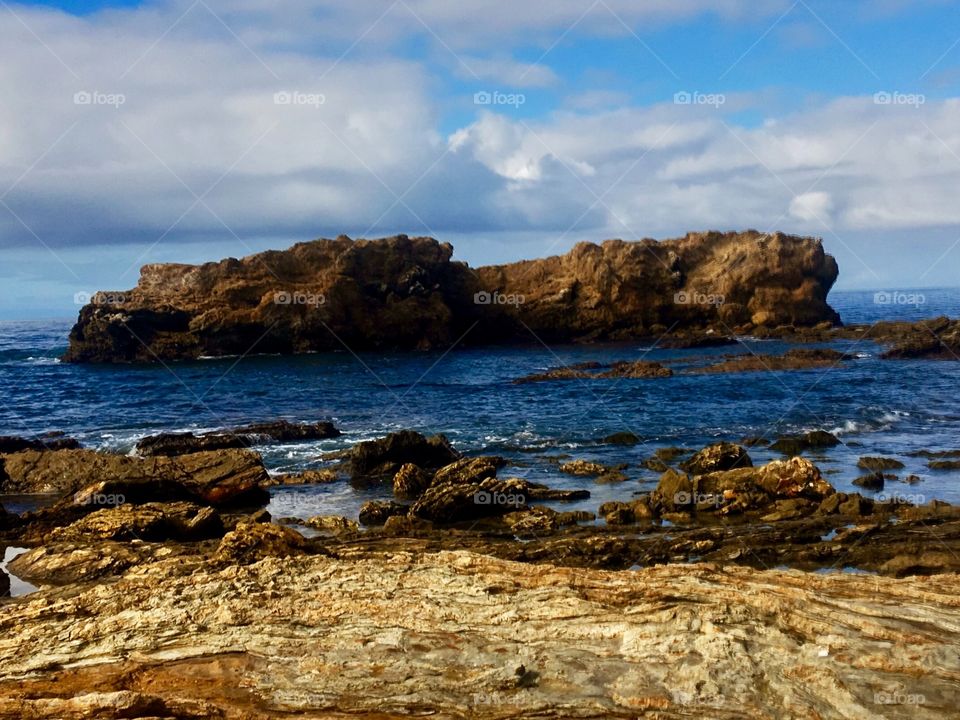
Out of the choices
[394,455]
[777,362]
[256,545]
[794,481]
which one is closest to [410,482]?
[394,455]

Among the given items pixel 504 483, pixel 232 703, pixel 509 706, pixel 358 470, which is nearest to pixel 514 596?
pixel 509 706

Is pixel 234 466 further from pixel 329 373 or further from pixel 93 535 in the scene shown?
pixel 329 373

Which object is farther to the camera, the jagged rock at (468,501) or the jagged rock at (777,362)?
the jagged rock at (777,362)

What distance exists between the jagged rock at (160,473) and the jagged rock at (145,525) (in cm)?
291

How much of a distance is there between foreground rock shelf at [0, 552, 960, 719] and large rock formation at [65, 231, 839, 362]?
56369 millimetres

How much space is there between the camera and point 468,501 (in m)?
17.1

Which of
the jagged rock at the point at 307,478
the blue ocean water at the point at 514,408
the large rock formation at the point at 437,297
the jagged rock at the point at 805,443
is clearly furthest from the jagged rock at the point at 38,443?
the large rock formation at the point at 437,297

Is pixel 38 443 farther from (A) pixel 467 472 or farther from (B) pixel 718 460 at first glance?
(B) pixel 718 460

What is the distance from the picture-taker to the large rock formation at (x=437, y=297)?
6241 centimetres

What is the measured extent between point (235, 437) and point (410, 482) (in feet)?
31.2

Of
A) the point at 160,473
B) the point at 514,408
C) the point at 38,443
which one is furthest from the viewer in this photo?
the point at 514,408

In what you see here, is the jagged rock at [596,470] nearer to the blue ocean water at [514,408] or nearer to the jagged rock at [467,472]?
the blue ocean water at [514,408]

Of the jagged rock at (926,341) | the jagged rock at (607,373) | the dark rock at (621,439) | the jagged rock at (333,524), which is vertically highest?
the jagged rock at (926,341)

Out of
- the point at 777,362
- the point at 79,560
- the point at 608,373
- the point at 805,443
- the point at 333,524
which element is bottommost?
the point at 333,524
